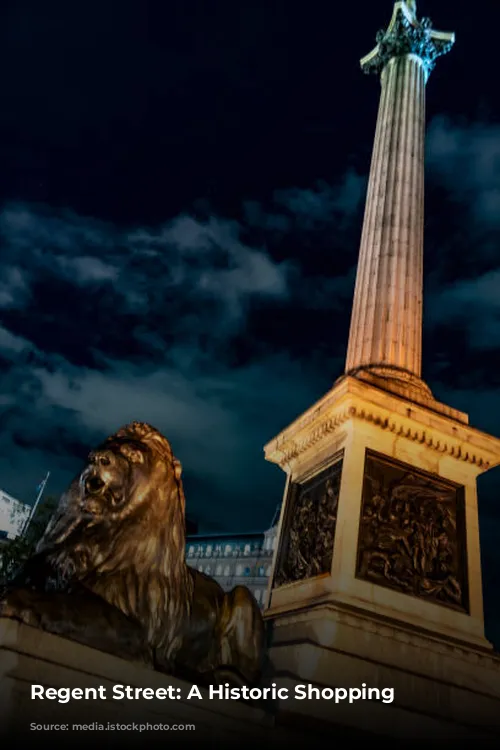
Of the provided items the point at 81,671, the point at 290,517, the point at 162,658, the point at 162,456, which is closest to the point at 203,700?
the point at 162,658

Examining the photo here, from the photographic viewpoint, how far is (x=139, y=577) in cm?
432

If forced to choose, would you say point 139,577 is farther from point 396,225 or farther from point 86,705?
point 396,225

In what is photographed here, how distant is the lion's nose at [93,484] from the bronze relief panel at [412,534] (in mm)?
2855

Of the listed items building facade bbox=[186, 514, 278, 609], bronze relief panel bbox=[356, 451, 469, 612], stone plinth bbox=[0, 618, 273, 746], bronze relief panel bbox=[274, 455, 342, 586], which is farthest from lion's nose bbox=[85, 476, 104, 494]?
building facade bbox=[186, 514, 278, 609]

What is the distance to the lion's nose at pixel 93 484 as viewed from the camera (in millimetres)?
4504

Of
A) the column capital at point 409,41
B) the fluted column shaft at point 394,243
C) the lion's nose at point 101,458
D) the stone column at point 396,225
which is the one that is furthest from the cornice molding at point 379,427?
the column capital at point 409,41

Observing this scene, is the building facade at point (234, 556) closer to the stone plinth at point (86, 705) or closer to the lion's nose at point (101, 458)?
the lion's nose at point (101, 458)

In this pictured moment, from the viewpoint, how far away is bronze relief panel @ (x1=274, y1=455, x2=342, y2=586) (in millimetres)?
6227

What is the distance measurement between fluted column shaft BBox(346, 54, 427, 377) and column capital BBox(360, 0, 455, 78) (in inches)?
23.0

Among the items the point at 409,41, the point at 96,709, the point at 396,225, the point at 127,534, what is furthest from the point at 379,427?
the point at 409,41

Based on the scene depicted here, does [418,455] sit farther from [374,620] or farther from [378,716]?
[378,716]

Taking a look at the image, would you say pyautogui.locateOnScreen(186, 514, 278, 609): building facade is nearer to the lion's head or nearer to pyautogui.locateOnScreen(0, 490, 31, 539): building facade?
pyautogui.locateOnScreen(0, 490, 31, 539): building facade

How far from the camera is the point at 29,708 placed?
3344mm

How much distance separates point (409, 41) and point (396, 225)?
19.1 ft
